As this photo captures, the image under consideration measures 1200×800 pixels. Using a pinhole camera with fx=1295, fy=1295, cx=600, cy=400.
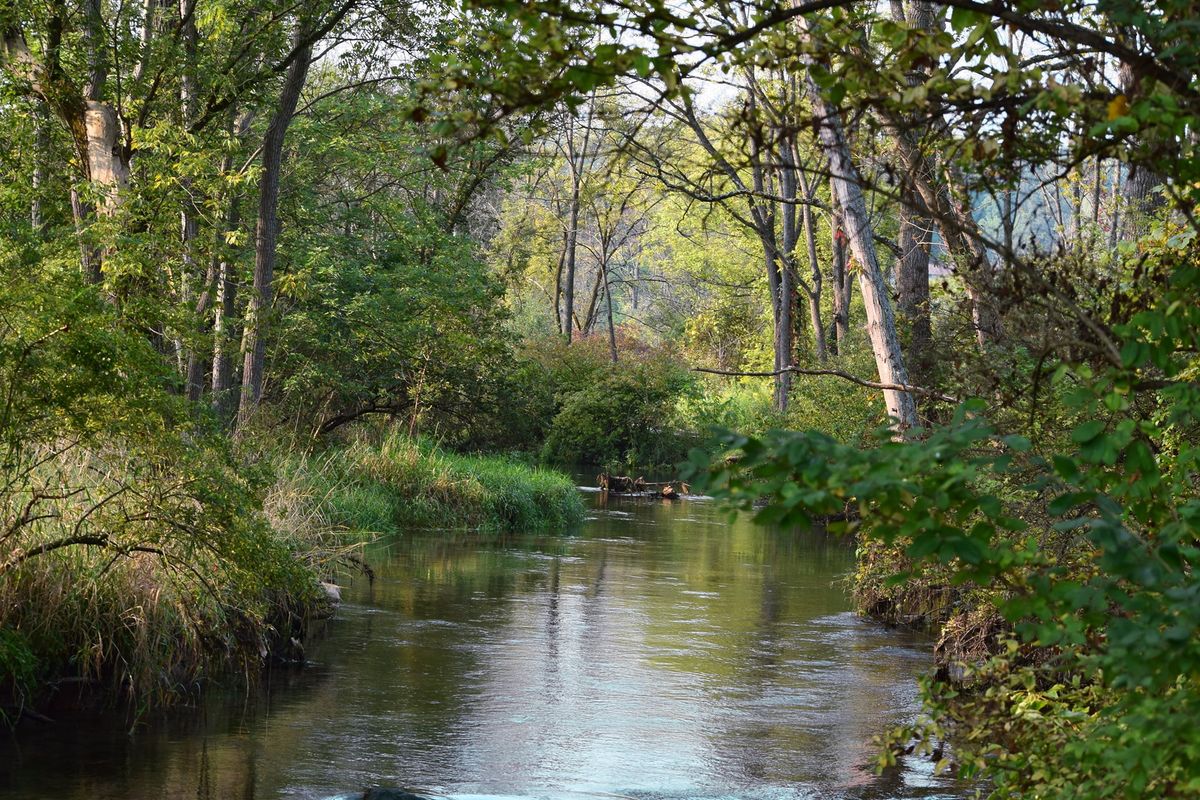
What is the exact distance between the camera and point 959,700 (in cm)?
523

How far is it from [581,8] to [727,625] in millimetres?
10569

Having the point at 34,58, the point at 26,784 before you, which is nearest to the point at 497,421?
the point at 34,58

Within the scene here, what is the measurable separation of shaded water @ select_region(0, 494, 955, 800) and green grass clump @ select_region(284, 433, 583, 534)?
2792mm

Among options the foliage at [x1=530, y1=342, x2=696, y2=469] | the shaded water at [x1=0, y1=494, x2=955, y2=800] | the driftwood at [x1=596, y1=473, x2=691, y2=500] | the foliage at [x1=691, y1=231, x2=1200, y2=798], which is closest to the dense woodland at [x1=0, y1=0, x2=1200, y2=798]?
the foliage at [x1=691, y1=231, x2=1200, y2=798]

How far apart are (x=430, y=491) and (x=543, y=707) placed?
1164 cm

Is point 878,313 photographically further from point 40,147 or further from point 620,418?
point 620,418

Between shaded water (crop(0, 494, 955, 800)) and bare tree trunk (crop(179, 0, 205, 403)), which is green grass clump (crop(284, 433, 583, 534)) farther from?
shaded water (crop(0, 494, 955, 800))

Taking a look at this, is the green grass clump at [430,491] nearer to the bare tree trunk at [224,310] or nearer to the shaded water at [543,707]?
the bare tree trunk at [224,310]

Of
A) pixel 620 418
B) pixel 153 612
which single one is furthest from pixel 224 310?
pixel 620 418

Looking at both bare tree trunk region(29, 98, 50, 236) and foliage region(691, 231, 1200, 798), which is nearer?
foliage region(691, 231, 1200, 798)

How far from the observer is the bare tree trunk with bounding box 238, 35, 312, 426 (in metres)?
16.7

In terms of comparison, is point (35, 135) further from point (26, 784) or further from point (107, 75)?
point (26, 784)

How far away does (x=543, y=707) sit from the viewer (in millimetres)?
9781

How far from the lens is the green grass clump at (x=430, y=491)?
19.4m
